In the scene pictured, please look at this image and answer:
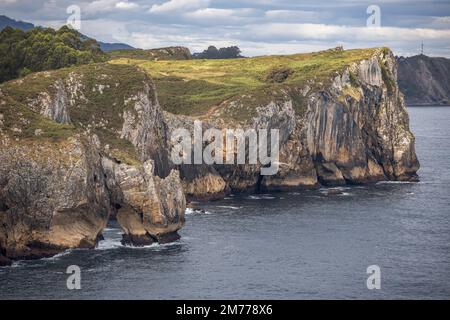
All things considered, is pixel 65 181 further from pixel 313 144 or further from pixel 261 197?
pixel 313 144

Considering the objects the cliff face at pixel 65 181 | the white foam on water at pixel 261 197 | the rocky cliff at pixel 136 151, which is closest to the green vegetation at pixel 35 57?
the rocky cliff at pixel 136 151

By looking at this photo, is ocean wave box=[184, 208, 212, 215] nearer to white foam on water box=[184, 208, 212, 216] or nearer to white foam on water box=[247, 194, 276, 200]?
white foam on water box=[184, 208, 212, 216]

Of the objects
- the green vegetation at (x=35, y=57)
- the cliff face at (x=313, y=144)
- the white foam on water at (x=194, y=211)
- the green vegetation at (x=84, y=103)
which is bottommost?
the white foam on water at (x=194, y=211)

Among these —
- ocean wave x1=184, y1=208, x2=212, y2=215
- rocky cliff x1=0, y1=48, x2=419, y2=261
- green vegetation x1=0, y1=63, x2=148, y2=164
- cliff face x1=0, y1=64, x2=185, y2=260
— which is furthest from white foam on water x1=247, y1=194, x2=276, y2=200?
→ green vegetation x1=0, y1=63, x2=148, y2=164

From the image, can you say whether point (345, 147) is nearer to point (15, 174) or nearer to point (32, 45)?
point (32, 45)

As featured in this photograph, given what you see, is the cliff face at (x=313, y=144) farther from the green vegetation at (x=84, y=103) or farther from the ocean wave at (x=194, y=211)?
the green vegetation at (x=84, y=103)
